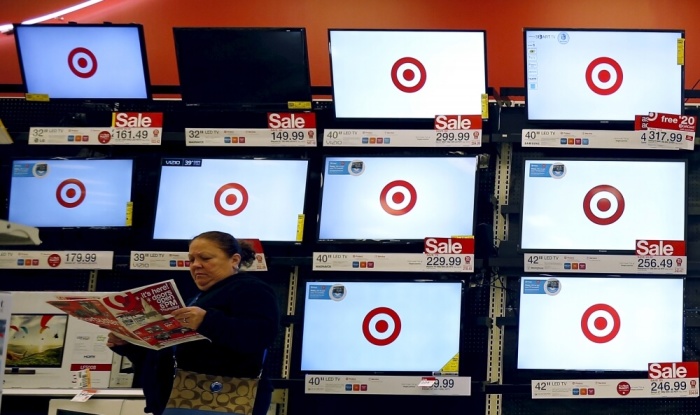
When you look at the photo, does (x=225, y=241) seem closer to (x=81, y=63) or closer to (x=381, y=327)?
(x=381, y=327)

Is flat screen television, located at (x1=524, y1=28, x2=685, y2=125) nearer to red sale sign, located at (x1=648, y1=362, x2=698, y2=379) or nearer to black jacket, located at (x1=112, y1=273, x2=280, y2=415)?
red sale sign, located at (x1=648, y1=362, x2=698, y2=379)

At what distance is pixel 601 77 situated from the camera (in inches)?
175

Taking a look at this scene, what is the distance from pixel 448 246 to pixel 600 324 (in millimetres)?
Answer: 780

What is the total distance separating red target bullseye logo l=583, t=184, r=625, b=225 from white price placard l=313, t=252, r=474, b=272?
595 mm

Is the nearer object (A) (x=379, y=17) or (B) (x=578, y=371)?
(B) (x=578, y=371)

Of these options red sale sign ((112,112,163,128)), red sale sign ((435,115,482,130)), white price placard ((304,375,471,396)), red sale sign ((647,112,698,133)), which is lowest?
white price placard ((304,375,471,396))

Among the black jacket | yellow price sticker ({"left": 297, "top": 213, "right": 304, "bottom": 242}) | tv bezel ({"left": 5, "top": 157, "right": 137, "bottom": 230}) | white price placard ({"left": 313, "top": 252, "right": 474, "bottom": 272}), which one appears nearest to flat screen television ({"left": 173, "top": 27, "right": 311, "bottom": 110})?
tv bezel ({"left": 5, "top": 157, "right": 137, "bottom": 230})

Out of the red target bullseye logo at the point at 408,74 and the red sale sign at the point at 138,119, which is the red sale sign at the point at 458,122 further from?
the red sale sign at the point at 138,119

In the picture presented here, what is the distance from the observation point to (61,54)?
4727mm

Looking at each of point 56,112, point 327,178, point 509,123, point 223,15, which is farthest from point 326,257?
point 223,15

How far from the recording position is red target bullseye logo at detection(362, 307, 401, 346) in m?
4.28

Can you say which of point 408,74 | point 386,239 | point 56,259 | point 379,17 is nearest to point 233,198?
point 386,239

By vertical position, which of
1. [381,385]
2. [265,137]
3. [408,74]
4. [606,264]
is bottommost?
[381,385]

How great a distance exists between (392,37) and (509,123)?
70cm
